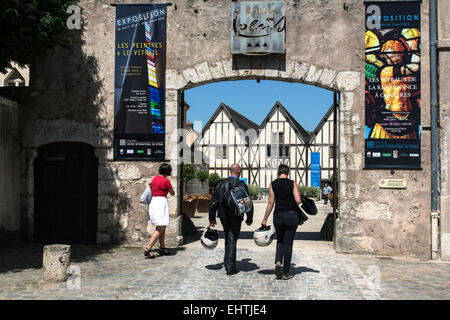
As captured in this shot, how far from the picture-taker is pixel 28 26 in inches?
214

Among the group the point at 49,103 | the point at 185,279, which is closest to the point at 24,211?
the point at 49,103

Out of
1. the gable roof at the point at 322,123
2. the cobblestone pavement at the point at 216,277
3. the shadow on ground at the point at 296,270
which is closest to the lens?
the cobblestone pavement at the point at 216,277

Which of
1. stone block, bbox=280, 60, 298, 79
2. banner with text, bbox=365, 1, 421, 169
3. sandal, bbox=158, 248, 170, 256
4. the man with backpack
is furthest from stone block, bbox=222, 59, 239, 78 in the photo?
sandal, bbox=158, 248, 170, 256

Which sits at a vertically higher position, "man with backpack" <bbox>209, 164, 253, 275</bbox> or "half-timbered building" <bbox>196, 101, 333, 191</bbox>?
"half-timbered building" <bbox>196, 101, 333, 191</bbox>

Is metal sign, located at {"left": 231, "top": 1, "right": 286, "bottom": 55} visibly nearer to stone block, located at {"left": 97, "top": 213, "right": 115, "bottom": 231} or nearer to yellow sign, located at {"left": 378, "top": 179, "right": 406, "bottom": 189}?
yellow sign, located at {"left": 378, "top": 179, "right": 406, "bottom": 189}

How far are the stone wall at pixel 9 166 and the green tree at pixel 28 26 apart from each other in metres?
1.35

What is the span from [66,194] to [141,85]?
7.97ft

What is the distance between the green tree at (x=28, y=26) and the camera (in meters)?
5.14

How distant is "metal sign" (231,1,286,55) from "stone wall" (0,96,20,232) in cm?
404

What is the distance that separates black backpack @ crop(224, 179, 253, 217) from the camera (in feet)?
16.1

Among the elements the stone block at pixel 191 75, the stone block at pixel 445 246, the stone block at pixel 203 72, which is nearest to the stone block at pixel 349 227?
the stone block at pixel 445 246

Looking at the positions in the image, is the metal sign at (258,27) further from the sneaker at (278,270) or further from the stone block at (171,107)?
the sneaker at (278,270)

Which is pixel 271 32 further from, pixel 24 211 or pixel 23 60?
pixel 24 211

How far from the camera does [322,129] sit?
27.1 metres
